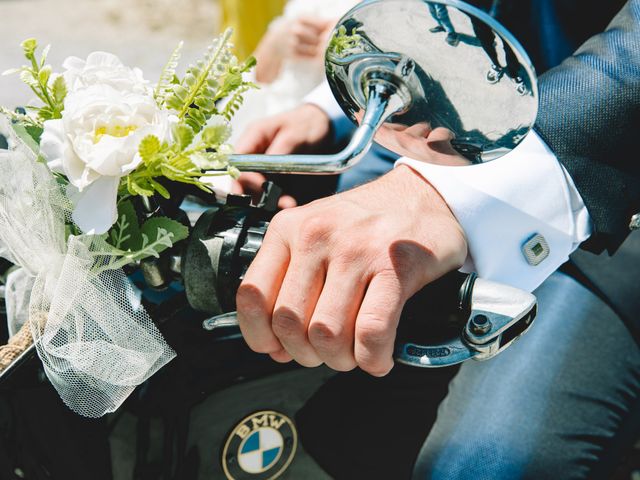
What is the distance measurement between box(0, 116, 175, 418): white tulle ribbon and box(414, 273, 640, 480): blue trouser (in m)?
0.54

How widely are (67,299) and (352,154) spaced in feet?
1.11

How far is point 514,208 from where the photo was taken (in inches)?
36.8

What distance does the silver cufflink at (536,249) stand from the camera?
0.95 metres

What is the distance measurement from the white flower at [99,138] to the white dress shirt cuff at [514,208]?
42cm

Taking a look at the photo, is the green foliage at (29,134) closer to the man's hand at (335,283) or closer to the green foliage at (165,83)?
the green foliage at (165,83)

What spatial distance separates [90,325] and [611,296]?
36.3 inches

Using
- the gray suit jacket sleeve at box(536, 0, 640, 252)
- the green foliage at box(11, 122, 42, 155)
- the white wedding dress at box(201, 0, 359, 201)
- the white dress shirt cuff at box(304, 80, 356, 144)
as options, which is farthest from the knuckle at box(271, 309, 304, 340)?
the white wedding dress at box(201, 0, 359, 201)

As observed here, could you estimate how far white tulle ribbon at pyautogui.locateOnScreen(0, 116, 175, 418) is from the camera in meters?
0.70

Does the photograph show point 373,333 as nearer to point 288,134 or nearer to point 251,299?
point 251,299

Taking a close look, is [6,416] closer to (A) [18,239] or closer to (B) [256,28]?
(A) [18,239]

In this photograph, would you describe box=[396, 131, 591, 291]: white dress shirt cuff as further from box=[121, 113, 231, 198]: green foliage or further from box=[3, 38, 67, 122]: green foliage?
box=[3, 38, 67, 122]: green foliage

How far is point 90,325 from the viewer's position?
2.33 ft

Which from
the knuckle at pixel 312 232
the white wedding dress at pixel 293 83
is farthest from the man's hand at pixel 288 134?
the knuckle at pixel 312 232

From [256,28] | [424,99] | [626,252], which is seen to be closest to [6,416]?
[424,99]
